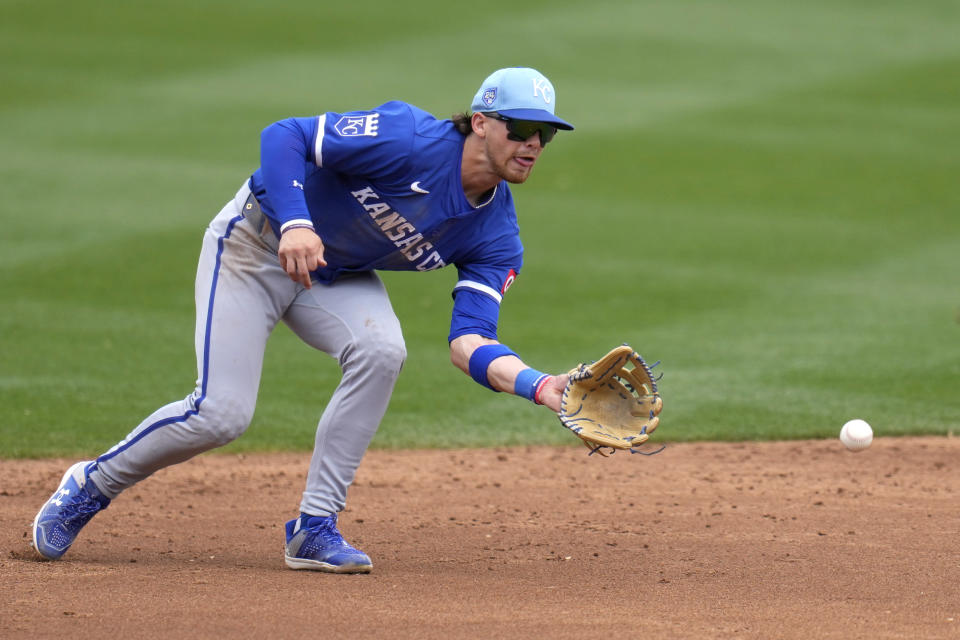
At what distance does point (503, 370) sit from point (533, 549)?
1.06 m

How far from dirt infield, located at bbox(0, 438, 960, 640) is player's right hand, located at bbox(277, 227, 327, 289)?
3.61ft

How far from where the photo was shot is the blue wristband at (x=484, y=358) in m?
4.24

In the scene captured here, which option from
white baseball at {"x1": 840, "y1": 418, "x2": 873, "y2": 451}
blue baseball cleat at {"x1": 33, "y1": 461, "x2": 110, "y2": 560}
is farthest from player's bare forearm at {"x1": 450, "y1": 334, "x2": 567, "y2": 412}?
white baseball at {"x1": 840, "y1": 418, "x2": 873, "y2": 451}

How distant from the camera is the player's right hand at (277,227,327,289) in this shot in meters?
3.94

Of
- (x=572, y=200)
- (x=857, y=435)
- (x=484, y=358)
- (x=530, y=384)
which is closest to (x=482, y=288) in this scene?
(x=484, y=358)

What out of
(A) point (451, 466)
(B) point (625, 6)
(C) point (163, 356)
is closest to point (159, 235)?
(C) point (163, 356)

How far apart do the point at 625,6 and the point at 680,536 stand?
1640 cm

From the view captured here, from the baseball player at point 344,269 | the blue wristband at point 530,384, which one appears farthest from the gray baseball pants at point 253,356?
the blue wristband at point 530,384

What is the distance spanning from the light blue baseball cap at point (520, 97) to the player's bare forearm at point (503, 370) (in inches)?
33.3

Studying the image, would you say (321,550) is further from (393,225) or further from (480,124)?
(480,124)

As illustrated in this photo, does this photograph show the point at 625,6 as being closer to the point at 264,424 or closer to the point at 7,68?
the point at 7,68

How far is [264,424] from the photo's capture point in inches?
290

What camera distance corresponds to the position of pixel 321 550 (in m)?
4.43

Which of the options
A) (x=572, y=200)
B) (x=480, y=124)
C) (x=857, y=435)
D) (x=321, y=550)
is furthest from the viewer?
(x=572, y=200)
